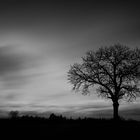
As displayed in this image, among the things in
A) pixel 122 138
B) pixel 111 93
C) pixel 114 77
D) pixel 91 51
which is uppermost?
pixel 91 51

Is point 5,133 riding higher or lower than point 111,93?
lower

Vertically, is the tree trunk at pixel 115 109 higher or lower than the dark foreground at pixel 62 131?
higher

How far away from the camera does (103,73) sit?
28703mm

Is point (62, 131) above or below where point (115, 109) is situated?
below

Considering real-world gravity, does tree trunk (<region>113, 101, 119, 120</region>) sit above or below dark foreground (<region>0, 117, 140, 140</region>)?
above

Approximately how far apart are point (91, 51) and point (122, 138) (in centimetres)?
2054

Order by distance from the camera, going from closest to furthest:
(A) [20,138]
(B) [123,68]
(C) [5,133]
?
(A) [20,138] < (C) [5,133] < (B) [123,68]

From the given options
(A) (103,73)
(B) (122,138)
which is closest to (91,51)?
(A) (103,73)

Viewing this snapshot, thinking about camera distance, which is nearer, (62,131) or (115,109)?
(62,131)

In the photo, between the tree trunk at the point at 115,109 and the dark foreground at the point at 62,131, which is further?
the tree trunk at the point at 115,109

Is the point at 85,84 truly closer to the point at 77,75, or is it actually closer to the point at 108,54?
the point at 77,75

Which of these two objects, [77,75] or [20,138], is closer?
[20,138]

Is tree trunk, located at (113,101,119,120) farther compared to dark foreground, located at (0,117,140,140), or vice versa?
tree trunk, located at (113,101,119,120)

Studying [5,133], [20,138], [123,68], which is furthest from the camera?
[123,68]
